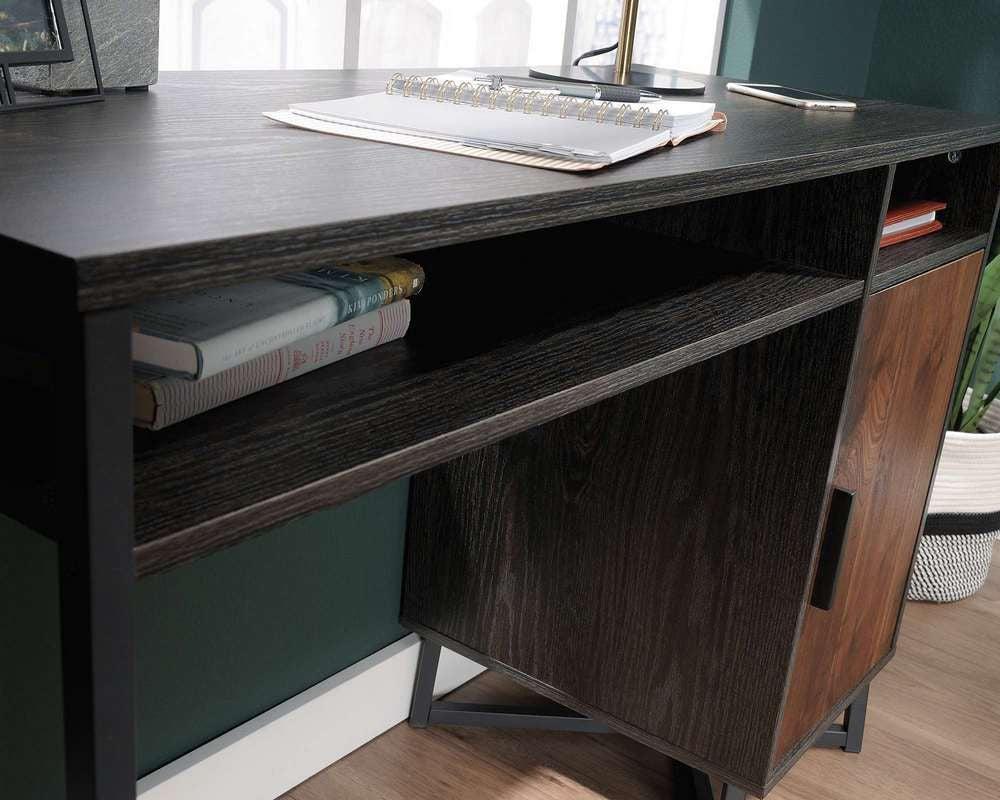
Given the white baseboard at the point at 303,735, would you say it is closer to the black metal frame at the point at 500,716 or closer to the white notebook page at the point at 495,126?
the black metal frame at the point at 500,716

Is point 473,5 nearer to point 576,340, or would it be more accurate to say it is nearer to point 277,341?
point 576,340

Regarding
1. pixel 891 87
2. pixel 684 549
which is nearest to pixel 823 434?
pixel 684 549

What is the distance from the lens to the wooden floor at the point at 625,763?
1325 mm

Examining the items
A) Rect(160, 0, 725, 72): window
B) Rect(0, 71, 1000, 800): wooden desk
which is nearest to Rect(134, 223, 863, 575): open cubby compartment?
Rect(0, 71, 1000, 800): wooden desk

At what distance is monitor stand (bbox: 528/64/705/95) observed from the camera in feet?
3.86

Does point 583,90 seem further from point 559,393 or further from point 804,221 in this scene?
point 559,393

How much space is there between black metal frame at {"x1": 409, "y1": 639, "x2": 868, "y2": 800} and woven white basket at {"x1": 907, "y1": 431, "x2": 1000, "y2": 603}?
0.37 m

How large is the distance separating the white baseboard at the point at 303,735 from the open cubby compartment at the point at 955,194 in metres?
0.78

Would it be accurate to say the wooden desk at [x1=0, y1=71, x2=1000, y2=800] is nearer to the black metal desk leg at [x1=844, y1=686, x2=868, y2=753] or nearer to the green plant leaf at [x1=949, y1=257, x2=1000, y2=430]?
the black metal desk leg at [x1=844, y1=686, x2=868, y2=753]

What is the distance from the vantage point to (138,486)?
1.62 feet

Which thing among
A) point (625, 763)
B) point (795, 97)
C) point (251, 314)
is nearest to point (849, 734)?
point (625, 763)

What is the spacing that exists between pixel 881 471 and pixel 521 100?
2.10 ft

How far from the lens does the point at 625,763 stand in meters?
1.39

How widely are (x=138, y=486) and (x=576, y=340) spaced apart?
342mm
